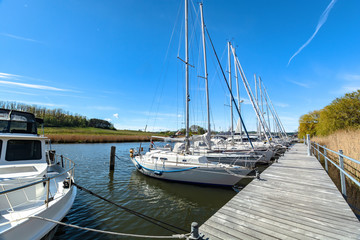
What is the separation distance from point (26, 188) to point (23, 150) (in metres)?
2.93

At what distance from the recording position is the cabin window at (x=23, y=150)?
6.30 m

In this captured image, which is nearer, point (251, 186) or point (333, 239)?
point (333, 239)

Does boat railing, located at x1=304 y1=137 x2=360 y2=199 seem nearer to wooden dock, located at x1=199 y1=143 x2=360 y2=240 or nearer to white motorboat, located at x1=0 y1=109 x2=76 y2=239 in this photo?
wooden dock, located at x1=199 y1=143 x2=360 y2=240

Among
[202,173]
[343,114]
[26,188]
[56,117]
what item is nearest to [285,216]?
[202,173]

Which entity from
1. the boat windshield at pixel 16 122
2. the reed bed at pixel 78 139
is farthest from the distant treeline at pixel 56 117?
the boat windshield at pixel 16 122

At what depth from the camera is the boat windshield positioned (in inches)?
284

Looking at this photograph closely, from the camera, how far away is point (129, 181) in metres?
12.2

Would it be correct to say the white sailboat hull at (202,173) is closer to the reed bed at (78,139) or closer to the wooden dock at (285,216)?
the wooden dock at (285,216)

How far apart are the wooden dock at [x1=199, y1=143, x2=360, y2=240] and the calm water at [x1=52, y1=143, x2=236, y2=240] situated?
3057mm

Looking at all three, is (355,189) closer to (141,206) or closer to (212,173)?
(212,173)

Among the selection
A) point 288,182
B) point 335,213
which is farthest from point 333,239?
point 288,182

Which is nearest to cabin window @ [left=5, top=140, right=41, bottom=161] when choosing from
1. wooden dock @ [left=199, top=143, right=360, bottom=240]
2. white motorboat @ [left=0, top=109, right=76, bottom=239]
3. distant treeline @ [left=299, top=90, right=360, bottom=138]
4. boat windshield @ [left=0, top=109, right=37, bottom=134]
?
white motorboat @ [left=0, top=109, right=76, bottom=239]

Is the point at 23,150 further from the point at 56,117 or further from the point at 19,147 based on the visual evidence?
the point at 56,117

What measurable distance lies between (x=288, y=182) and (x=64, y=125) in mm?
92629
